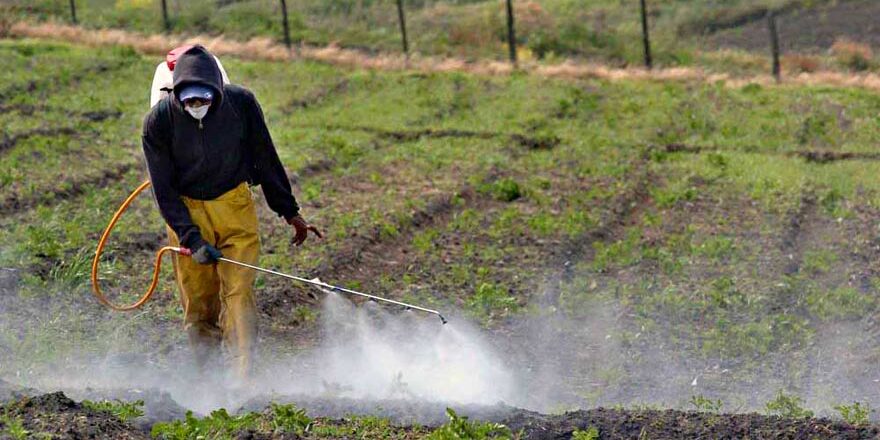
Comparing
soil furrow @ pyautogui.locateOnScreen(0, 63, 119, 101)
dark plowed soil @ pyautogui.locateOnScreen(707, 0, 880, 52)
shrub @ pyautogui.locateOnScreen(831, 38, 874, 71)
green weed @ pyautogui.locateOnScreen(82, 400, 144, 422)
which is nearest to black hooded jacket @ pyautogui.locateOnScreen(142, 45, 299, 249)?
green weed @ pyautogui.locateOnScreen(82, 400, 144, 422)

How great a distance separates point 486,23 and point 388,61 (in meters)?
5.10

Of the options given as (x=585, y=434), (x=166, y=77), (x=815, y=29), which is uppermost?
(x=166, y=77)

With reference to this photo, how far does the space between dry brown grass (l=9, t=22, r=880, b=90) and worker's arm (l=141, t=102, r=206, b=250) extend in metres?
13.9

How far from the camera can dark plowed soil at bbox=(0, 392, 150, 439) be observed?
644 centimetres

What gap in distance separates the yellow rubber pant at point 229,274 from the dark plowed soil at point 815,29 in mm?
21387

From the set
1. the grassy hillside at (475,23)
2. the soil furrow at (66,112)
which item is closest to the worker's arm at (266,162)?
the soil furrow at (66,112)

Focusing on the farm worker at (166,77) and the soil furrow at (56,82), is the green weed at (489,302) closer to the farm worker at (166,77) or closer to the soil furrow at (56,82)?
the farm worker at (166,77)

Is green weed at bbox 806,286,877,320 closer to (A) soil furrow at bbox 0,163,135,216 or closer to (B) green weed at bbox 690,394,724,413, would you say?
(B) green weed at bbox 690,394,724,413

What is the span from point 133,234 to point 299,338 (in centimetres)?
281

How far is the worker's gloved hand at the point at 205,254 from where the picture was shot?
8023 mm

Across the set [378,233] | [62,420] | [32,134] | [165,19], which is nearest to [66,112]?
[32,134]

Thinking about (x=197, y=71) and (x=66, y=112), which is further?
(x=66, y=112)

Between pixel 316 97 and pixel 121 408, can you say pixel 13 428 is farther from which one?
pixel 316 97

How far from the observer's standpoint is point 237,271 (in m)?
8.28
